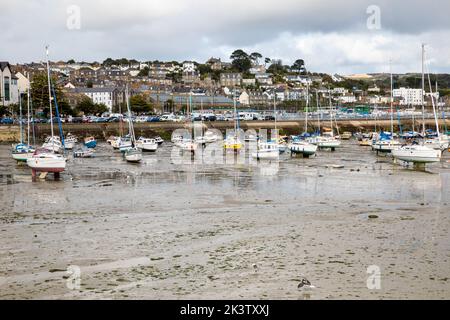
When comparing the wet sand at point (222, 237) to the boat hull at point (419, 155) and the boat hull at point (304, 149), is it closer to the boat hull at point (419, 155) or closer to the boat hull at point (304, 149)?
the boat hull at point (419, 155)

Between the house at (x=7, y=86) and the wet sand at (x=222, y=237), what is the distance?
3015 inches

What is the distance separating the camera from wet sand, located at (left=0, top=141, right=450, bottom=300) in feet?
48.0

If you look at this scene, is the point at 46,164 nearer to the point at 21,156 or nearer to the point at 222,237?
the point at 21,156

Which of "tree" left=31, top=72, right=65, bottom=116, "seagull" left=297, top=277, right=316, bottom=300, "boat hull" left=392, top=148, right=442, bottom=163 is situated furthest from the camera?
"tree" left=31, top=72, right=65, bottom=116

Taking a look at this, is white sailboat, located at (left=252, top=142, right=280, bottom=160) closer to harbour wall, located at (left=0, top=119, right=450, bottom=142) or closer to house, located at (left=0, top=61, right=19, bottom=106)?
harbour wall, located at (left=0, top=119, right=450, bottom=142)

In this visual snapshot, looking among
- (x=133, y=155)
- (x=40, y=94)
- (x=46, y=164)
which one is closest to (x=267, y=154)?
(x=133, y=155)

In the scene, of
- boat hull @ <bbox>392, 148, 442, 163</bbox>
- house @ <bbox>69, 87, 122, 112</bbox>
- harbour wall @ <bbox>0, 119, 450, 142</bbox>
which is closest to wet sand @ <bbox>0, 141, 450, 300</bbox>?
boat hull @ <bbox>392, 148, 442, 163</bbox>

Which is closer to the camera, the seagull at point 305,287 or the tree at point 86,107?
the seagull at point 305,287

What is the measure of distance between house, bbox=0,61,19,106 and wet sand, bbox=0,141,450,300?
76577mm

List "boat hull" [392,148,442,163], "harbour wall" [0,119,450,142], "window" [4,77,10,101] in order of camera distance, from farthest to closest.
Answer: "window" [4,77,10,101] → "harbour wall" [0,119,450,142] → "boat hull" [392,148,442,163]

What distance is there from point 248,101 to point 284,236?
17086 cm

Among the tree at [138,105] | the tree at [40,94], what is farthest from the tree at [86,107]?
the tree at [40,94]

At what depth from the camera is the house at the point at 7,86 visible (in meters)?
108
